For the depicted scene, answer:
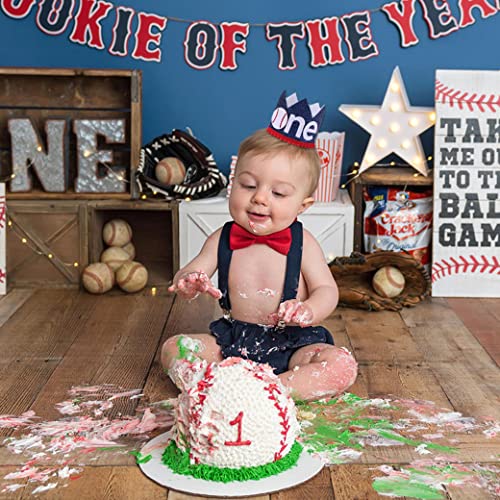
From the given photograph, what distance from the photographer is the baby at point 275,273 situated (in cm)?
208

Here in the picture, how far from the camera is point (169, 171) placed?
3.20 metres

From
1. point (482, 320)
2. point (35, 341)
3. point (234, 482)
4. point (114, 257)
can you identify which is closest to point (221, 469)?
point (234, 482)

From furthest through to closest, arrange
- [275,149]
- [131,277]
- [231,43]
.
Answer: [231,43] → [131,277] → [275,149]

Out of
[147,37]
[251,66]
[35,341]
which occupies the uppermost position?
[147,37]

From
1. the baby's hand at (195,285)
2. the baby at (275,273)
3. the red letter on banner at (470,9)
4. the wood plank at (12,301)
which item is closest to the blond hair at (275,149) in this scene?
the baby at (275,273)

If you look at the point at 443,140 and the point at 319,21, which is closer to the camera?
the point at 443,140

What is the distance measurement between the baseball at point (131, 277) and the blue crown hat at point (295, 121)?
114 centimetres

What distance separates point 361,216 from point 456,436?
148 centimetres

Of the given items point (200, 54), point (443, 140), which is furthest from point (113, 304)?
point (443, 140)

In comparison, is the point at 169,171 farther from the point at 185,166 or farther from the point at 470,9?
the point at 470,9

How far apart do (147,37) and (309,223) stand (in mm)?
999

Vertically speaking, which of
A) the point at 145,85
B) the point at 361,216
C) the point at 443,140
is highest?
the point at 145,85

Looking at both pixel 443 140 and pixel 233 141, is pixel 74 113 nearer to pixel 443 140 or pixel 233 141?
pixel 233 141

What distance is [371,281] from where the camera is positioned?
311 cm
